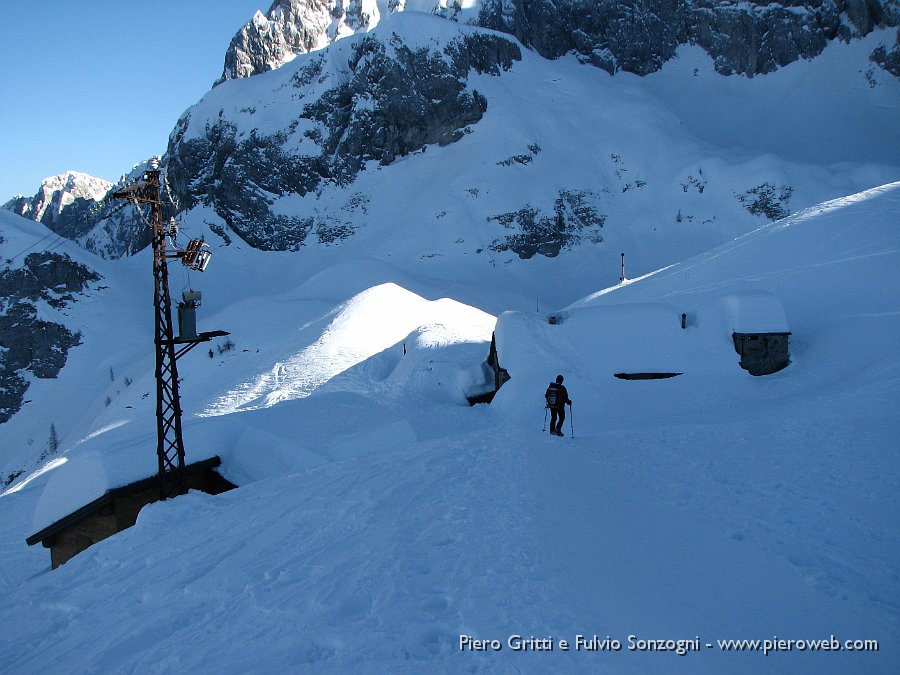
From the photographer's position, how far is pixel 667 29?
77.2 meters

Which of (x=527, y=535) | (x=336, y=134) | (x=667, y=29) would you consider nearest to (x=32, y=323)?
(x=336, y=134)

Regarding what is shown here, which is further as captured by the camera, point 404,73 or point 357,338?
point 404,73

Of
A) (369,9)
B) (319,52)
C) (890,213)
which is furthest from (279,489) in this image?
(369,9)

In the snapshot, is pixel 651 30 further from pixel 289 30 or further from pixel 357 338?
pixel 357 338

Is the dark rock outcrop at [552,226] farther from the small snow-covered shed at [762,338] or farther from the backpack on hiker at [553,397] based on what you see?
the backpack on hiker at [553,397]

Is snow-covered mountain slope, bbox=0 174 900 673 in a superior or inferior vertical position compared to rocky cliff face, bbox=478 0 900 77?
inferior

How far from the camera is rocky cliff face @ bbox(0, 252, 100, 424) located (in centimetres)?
4559

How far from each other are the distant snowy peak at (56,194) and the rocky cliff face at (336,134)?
76.1 m

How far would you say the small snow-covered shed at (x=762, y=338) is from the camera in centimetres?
1816

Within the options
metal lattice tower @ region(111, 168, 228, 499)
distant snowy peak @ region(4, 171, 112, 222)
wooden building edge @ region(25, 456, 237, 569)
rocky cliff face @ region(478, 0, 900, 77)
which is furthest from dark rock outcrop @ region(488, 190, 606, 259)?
distant snowy peak @ region(4, 171, 112, 222)

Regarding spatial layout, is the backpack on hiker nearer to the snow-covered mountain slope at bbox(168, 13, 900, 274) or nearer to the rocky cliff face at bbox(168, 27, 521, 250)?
the snow-covered mountain slope at bbox(168, 13, 900, 274)

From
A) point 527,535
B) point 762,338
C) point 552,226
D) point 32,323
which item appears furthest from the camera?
point 552,226

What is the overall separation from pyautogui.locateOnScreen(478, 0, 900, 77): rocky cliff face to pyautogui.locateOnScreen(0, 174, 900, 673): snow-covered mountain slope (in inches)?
2637

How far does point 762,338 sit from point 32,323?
52941 mm
